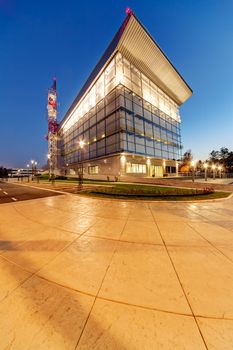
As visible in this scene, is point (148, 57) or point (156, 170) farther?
point (156, 170)

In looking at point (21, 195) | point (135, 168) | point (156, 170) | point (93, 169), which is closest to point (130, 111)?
point (135, 168)

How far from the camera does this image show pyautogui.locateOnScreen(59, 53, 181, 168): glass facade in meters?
33.5

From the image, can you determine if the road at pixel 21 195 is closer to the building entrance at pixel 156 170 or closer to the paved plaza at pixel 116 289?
the paved plaza at pixel 116 289

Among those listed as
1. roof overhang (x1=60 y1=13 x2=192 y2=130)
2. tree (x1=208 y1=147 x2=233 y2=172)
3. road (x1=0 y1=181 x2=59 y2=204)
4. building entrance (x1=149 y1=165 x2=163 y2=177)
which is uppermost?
roof overhang (x1=60 y1=13 x2=192 y2=130)

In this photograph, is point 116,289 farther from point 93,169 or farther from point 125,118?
point 93,169

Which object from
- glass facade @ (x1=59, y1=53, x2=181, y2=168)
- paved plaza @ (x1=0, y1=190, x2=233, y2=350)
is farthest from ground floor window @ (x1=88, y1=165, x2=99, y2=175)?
paved plaza @ (x1=0, y1=190, x2=233, y2=350)

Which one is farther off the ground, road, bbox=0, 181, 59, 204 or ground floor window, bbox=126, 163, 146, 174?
ground floor window, bbox=126, 163, 146, 174

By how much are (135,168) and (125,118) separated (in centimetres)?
1087

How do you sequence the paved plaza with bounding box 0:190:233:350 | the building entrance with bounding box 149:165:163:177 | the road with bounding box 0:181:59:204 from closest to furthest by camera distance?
1. the paved plaza with bounding box 0:190:233:350
2. the road with bounding box 0:181:59:204
3. the building entrance with bounding box 149:165:163:177

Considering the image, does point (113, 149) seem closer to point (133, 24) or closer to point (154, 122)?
point (154, 122)

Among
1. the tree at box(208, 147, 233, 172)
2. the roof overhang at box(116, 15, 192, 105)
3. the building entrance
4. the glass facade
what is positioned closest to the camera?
the roof overhang at box(116, 15, 192, 105)

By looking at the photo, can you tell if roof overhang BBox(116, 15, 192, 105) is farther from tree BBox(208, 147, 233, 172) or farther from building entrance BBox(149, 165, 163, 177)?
tree BBox(208, 147, 233, 172)

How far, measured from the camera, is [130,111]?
115 ft

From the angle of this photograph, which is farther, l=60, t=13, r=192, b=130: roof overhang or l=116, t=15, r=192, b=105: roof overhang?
l=116, t=15, r=192, b=105: roof overhang
